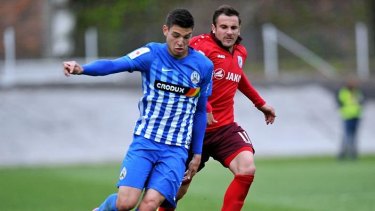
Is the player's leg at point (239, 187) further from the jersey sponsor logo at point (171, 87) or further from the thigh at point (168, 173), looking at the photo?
the jersey sponsor logo at point (171, 87)

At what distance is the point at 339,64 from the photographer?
109 feet

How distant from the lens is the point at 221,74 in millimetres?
9930

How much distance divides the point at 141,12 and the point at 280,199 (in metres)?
27.7

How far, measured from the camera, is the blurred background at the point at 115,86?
27.4 metres

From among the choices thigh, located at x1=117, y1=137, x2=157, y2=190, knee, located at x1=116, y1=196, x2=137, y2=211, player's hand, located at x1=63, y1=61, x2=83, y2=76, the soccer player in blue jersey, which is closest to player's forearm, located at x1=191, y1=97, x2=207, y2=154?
the soccer player in blue jersey

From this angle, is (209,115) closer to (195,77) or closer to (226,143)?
(226,143)

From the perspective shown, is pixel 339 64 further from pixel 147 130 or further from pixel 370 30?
pixel 147 130

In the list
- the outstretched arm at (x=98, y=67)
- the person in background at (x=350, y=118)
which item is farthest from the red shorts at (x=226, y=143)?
the person in background at (x=350, y=118)

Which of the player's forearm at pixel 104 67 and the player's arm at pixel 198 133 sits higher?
the player's forearm at pixel 104 67

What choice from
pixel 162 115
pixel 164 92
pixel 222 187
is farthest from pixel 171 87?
pixel 222 187

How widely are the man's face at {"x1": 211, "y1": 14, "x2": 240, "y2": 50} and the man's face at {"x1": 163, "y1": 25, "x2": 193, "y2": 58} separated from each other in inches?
46.0

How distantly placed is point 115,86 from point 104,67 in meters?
22.0

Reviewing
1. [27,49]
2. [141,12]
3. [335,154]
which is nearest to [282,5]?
[141,12]

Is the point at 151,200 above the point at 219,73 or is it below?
below
